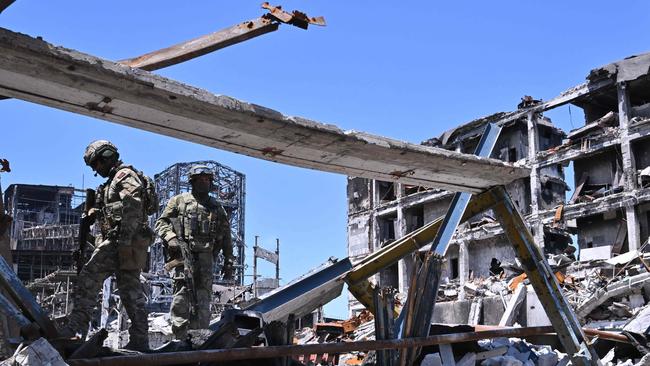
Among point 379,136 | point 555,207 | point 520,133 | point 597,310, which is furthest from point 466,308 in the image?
point 520,133

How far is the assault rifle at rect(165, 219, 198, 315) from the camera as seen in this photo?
730cm

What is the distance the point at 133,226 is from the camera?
646cm

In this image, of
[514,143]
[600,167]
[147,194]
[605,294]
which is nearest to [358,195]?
[514,143]

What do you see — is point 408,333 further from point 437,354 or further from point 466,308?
point 466,308

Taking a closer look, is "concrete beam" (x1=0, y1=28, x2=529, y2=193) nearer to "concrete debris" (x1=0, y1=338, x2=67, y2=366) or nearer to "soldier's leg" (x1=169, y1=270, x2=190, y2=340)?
"concrete debris" (x1=0, y1=338, x2=67, y2=366)

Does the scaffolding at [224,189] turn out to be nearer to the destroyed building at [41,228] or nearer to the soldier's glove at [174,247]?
the destroyed building at [41,228]

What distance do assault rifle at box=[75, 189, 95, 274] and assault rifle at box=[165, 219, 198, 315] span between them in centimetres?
94

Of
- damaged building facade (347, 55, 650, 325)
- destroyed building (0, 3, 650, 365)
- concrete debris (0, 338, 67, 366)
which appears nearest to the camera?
concrete debris (0, 338, 67, 366)

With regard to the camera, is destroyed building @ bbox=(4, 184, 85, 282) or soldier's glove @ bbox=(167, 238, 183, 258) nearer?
soldier's glove @ bbox=(167, 238, 183, 258)

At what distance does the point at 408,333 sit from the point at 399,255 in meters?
1.18

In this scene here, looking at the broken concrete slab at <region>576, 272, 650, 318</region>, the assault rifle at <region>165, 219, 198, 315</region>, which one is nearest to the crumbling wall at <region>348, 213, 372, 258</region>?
the broken concrete slab at <region>576, 272, 650, 318</region>

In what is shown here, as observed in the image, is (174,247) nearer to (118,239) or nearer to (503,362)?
(118,239)

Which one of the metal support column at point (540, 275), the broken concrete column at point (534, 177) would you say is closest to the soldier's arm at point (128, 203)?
the metal support column at point (540, 275)

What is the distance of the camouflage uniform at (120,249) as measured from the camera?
20.4 ft
